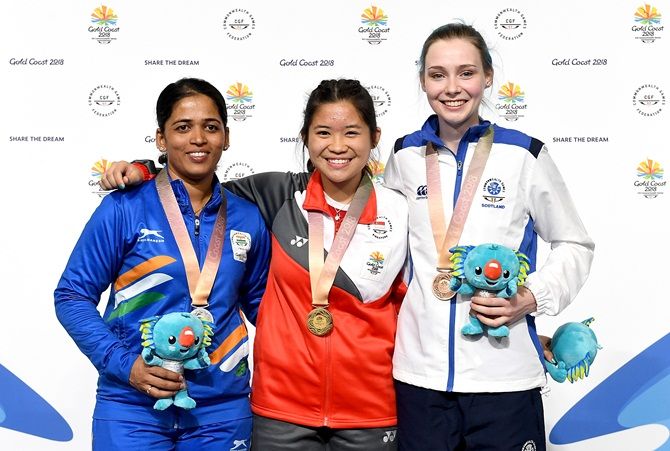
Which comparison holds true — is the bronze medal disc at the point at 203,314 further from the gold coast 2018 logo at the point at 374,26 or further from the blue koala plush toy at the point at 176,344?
the gold coast 2018 logo at the point at 374,26

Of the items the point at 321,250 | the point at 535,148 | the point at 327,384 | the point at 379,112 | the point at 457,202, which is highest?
the point at 379,112

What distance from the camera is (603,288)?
3613mm

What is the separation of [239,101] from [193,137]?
1.57 metres

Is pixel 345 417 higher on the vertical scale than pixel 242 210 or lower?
lower

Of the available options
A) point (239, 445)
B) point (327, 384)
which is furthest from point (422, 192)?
point (239, 445)

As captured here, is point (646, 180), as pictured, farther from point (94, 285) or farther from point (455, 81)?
point (94, 285)

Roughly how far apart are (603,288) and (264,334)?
211 centimetres

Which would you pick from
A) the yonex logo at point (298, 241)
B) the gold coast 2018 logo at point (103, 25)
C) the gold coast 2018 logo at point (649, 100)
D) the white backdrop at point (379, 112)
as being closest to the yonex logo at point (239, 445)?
the yonex logo at point (298, 241)

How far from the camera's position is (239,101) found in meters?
3.61

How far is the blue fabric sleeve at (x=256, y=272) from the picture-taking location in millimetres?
2203

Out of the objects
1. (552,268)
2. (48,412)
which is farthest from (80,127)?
(552,268)

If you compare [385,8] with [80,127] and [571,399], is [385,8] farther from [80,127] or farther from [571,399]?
[571,399]

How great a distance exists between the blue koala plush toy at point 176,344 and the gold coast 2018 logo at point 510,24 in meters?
2.34

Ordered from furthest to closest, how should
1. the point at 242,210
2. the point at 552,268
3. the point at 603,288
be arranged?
the point at 603,288, the point at 242,210, the point at 552,268
